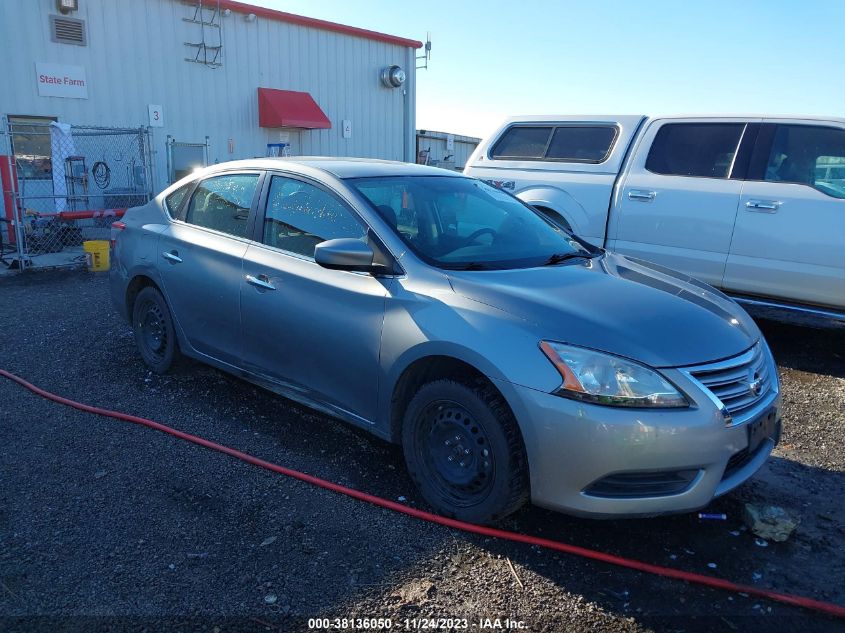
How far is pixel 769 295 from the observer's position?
5.96 meters

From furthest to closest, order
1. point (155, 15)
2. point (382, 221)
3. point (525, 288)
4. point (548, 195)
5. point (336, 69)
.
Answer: point (336, 69) → point (155, 15) → point (548, 195) → point (382, 221) → point (525, 288)

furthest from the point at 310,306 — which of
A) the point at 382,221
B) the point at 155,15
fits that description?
the point at 155,15

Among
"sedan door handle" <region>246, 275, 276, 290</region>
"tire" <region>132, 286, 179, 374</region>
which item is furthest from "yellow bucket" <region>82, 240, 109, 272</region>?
"sedan door handle" <region>246, 275, 276, 290</region>

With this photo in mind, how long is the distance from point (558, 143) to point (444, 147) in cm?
2011

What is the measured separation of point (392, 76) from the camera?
2039 centimetres


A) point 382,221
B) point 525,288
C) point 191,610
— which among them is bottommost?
point 191,610

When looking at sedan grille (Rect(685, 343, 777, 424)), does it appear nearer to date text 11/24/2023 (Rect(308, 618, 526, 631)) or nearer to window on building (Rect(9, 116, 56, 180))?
date text 11/24/2023 (Rect(308, 618, 526, 631))

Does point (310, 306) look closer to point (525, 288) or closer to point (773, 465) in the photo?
point (525, 288)

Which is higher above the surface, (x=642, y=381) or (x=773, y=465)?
(x=642, y=381)

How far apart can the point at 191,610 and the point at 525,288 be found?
1.94m

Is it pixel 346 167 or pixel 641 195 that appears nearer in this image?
pixel 346 167

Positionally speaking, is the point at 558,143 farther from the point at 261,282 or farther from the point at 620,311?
the point at 620,311

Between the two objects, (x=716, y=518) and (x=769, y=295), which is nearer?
(x=716, y=518)

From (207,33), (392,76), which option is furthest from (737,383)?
(392,76)
